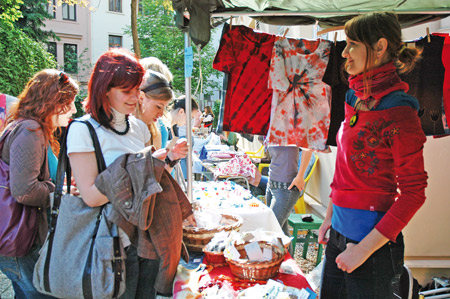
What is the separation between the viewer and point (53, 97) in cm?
219

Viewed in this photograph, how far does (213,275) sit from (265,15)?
1801 mm

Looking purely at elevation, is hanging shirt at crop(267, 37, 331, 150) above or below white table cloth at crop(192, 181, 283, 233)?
above

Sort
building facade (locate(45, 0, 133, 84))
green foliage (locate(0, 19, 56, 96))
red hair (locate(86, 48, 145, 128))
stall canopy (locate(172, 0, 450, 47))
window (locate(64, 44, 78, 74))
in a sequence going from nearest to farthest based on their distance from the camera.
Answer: red hair (locate(86, 48, 145, 128)) → stall canopy (locate(172, 0, 450, 47)) → green foliage (locate(0, 19, 56, 96)) → window (locate(64, 44, 78, 74)) → building facade (locate(45, 0, 133, 84))

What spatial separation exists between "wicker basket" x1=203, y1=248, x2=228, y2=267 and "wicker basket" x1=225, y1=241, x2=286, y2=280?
0.11 meters

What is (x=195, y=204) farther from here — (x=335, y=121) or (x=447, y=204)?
(x=447, y=204)

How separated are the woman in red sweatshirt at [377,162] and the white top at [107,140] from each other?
998 mm

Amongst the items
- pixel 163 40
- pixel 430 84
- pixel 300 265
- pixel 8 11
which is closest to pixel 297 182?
pixel 430 84

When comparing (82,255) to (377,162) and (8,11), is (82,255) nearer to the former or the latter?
(377,162)

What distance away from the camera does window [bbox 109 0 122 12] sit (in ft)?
88.5

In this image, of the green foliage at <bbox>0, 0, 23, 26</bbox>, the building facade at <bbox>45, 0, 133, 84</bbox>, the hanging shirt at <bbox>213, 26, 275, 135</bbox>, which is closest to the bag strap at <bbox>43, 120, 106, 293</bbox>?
the hanging shirt at <bbox>213, 26, 275, 135</bbox>

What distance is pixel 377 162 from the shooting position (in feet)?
5.00

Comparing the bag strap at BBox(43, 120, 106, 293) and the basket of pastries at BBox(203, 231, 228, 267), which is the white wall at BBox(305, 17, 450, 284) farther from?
the bag strap at BBox(43, 120, 106, 293)

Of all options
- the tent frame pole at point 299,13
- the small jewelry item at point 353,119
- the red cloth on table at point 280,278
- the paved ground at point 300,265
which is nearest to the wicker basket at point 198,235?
the red cloth on table at point 280,278

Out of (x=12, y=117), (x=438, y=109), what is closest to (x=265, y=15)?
(x=438, y=109)
